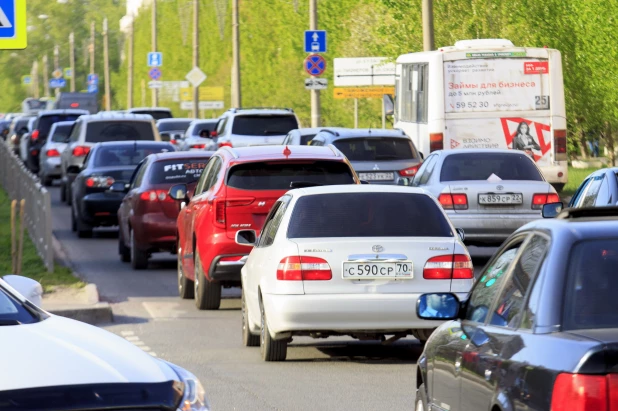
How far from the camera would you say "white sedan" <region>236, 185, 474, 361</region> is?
11625 millimetres

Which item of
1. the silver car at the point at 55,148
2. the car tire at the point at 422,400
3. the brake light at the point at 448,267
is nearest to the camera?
the car tire at the point at 422,400

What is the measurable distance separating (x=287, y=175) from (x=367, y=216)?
3475 mm

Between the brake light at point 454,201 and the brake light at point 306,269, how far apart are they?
9.14 metres

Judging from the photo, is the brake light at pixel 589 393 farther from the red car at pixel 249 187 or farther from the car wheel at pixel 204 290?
the car wheel at pixel 204 290

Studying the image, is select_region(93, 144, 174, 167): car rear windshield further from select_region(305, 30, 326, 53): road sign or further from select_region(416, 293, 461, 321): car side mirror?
select_region(416, 293, 461, 321): car side mirror

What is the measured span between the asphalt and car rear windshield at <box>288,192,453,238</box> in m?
1.03

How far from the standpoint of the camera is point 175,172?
822 inches

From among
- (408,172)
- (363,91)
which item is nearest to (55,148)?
(363,91)

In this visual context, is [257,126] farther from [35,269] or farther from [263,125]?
[35,269]

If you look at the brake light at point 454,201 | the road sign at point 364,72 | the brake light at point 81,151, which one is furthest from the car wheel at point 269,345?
the road sign at point 364,72

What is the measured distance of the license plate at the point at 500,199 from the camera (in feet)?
67.3

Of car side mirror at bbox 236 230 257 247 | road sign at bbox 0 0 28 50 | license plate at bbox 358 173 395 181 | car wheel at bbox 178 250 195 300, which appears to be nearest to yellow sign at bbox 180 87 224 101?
license plate at bbox 358 173 395 181

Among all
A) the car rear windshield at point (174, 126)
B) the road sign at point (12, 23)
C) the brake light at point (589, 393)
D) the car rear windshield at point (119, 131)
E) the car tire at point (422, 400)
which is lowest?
the car rear windshield at point (174, 126)

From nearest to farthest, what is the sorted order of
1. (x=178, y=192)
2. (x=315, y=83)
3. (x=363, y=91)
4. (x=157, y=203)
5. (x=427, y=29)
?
(x=178, y=192) < (x=157, y=203) < (x=427, y=29) < (x=315, y=83) < (x=363, y=91)
